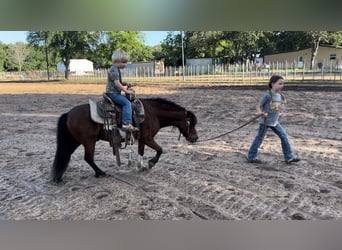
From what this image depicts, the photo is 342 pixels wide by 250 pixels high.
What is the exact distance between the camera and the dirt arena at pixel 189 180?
2756 millimetres

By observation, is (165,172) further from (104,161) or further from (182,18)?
(182,18)

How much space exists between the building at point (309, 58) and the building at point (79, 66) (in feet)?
7.93

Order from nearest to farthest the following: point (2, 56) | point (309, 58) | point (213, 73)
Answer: point (213, 73) → point (309, 58) → point (2, 56)

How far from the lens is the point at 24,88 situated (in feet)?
21.9

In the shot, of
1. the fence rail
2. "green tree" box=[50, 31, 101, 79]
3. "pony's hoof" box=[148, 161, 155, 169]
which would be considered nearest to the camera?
"pony's hoof" box=[148, 161, 155, 169]

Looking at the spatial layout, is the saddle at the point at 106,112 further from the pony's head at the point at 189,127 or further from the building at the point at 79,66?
the building at the point at 79,66

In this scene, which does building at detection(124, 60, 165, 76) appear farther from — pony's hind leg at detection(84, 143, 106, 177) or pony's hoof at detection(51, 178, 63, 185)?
pony's hoof at detection(51, 178, 63, 185)

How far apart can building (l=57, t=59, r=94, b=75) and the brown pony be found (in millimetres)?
1309

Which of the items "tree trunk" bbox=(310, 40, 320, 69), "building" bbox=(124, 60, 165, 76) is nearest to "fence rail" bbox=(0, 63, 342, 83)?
"building" bbox=(124, 60, 165, 76)

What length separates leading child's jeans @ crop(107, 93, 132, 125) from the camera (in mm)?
3126

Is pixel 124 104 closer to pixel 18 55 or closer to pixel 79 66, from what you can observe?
pixel 79 66

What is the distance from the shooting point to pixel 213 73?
5.38 m

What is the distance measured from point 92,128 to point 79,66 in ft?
5.97

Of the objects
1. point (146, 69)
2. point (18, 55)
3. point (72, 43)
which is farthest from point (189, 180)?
point (18, 55)
